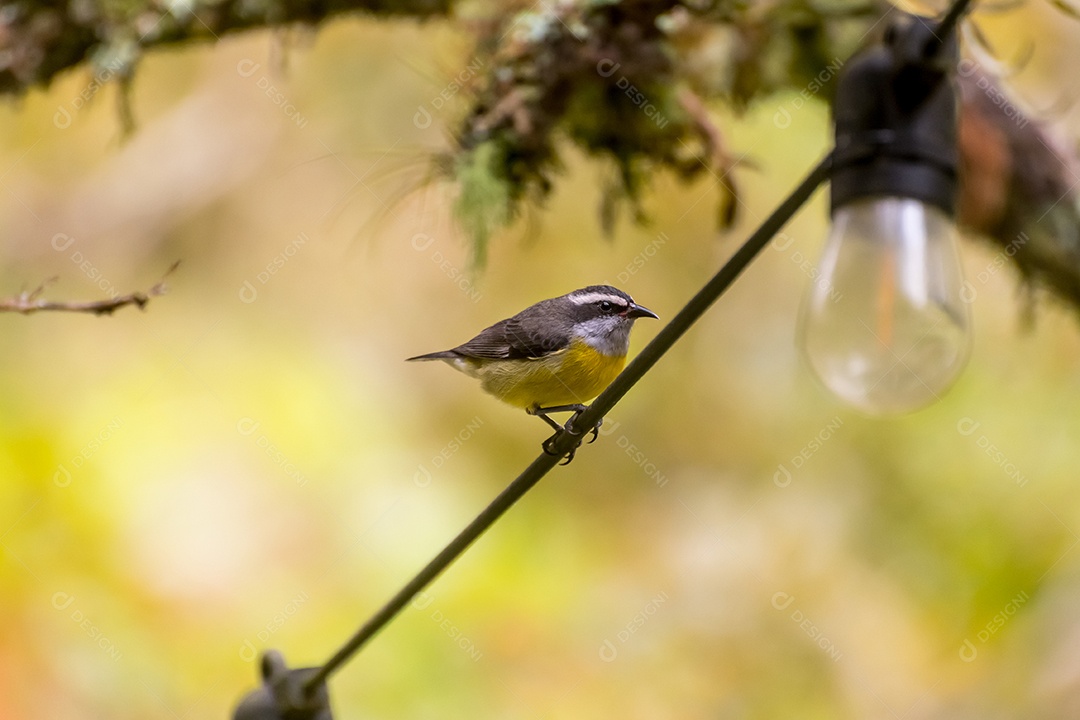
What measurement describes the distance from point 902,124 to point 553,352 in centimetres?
62

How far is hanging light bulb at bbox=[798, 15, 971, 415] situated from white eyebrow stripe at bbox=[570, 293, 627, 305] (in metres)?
0.39

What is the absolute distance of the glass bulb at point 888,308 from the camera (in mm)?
1474

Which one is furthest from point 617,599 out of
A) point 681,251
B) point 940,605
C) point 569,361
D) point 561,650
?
point 569,361

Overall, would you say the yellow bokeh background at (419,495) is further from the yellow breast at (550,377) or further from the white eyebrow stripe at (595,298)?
the white eyebrow stripe at (595,298)

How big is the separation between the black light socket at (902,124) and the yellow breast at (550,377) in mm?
430

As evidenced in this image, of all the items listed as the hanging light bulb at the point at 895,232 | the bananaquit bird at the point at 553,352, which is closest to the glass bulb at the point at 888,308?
the hanging light bulb at the point at 895,232

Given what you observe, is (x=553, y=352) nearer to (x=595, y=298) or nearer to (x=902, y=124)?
(x=595, y=298)

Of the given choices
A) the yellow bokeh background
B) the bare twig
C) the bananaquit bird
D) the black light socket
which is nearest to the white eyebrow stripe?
the bananaquit bird

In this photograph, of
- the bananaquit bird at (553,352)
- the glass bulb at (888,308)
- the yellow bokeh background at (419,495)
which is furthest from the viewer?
the yellow bokeh background at (419,495)

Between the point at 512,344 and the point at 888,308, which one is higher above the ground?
the point at 888,308

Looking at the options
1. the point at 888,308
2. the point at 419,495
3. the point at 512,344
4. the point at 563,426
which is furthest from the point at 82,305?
the point at 419,495

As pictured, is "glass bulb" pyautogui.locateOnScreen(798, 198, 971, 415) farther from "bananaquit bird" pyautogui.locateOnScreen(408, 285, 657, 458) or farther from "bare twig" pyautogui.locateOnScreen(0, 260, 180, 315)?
"bare twig" pyautogui.locateOnScreen(0, 260, 180, 315)

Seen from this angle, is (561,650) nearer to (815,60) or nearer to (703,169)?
(703,169)

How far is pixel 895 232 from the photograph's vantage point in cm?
148
